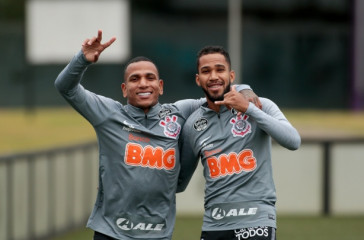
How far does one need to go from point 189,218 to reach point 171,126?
8.91 meters

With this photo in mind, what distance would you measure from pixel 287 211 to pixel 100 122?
365 inches

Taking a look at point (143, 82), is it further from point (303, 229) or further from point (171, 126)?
point (303, 229)

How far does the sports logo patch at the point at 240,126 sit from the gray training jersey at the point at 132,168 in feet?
1.33

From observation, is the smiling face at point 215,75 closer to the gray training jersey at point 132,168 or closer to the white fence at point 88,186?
the gray training jersey at point 132,168

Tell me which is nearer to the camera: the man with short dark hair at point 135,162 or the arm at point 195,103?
the man with short dark hair at point 135,162

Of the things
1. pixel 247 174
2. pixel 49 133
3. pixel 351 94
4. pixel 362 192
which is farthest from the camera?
pixel 351 94

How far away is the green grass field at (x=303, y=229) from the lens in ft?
43.3

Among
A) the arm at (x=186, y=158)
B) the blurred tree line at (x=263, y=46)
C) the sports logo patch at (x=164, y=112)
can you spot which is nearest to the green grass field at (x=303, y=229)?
the arm at (x=186, y=158)

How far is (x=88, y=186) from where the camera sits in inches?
565

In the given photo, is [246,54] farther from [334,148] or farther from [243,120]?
[243,120]

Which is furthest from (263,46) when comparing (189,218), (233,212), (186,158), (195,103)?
(233,212)

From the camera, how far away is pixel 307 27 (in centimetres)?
3650

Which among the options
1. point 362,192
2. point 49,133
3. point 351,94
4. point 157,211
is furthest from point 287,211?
point 351,94

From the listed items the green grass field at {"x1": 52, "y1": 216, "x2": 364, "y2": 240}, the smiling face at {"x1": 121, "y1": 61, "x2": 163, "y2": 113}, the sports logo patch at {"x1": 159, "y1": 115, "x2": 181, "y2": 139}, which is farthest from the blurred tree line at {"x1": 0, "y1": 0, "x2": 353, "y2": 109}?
the smiling face at {"x1": 121, "y1": 61, "x2": 163, "y2": 113}
